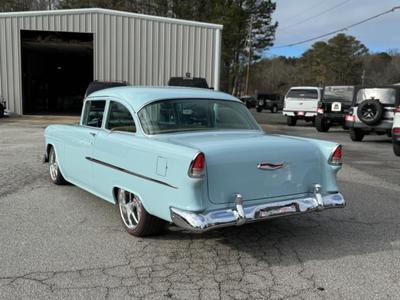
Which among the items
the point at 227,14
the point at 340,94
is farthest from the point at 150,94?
the point at 227,14

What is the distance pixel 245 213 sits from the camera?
13.7 feet

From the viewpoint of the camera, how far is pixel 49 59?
36.9 m

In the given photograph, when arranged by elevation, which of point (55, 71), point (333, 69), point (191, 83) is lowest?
point (191, 83)

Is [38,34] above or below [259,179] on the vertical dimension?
above

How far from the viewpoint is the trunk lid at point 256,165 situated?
4172 millimetres

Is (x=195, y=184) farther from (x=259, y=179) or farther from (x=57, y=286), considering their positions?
(x=57, y=286)

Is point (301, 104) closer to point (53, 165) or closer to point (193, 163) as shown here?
point (53, 165)

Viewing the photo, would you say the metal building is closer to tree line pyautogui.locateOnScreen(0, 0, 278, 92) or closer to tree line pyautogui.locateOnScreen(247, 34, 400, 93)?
tree line pyautogui.locateOnScreen(0, 0, 278, 92)

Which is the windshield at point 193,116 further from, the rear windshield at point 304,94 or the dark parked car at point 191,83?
the rear windshield at point 304,94

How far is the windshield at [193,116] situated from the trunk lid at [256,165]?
0.32 meters

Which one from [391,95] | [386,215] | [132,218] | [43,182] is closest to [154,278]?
[132,218]

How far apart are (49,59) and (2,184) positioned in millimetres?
31813

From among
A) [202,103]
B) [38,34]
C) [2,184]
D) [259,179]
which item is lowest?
[2,184]

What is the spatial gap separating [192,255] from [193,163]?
1.01 meters
